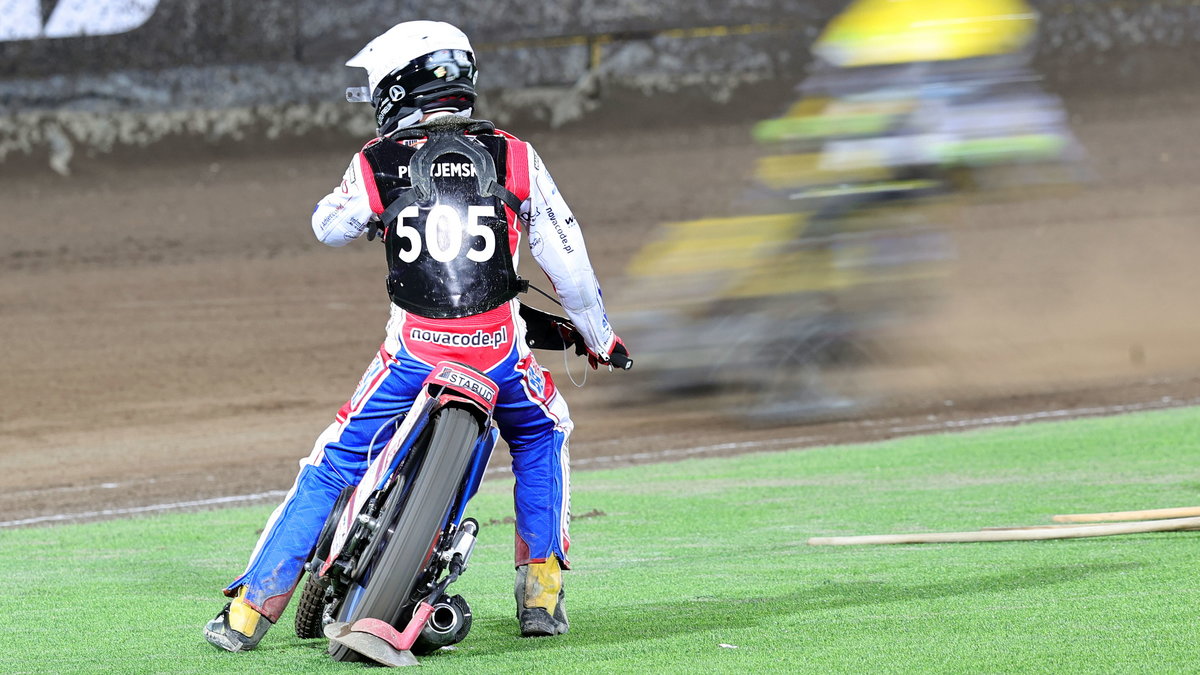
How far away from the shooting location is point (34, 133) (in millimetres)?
18297

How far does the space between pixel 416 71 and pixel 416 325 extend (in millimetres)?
733

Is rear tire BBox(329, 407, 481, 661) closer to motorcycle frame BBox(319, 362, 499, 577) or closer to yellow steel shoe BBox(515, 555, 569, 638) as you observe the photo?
motorcycle frame BBox(319, 362, 499, 577)

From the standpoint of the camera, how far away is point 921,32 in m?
13.0

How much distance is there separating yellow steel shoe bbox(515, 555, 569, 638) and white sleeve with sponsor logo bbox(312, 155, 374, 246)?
3.69 feet

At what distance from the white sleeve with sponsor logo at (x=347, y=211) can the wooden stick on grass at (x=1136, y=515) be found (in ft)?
11.0

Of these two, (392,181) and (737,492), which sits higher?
(392,181)

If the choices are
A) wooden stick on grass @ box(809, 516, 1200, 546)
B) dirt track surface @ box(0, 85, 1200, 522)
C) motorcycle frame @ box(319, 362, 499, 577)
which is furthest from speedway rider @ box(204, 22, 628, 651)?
dirt track surface @ box(0, 85, 1200, 522)

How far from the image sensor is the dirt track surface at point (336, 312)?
11.3 meters

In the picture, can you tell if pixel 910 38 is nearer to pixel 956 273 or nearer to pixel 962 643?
pixel 956 273

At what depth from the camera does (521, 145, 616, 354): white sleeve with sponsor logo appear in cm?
489

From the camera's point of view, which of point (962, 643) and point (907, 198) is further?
point (907, 198)

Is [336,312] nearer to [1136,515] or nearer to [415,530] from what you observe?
[1136,515]

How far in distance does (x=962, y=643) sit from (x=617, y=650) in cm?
94

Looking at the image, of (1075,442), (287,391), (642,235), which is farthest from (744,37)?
(1075,442)
